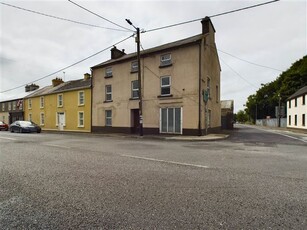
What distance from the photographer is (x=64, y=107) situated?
87.7ft

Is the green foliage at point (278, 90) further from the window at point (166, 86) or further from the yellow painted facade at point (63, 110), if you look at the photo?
the yellow painted facade at point (63, 110)

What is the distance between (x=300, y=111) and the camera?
102ft

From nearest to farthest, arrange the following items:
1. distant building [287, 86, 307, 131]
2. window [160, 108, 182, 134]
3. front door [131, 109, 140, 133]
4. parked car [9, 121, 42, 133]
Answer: window [160, 108, 182, 134], front door [131, 109, 140, 133], parked car [9, 121, 42, 133], distant building [287, 86, 307, 131]

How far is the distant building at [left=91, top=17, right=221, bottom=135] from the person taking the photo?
1641 centimetres

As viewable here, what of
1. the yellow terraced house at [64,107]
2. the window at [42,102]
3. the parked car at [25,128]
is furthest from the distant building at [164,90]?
the window at [42,102]

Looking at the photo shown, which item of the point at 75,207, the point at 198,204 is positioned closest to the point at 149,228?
the point at 198,204

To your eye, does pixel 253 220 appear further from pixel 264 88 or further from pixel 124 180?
pixel 264 88

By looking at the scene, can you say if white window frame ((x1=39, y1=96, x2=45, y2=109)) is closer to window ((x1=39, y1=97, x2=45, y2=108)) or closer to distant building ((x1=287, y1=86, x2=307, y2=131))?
window ((x1=39, y1=97, x2=45, y2=108))

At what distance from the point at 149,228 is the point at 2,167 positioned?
5600 millimetres

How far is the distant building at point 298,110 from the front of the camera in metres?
29.4

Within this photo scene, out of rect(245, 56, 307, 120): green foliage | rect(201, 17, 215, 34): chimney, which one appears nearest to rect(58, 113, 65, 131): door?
rect(201, 17, 215, 34): chimney

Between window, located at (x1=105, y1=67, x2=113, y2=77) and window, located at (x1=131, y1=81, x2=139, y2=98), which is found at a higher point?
window, located at (x1=105, y1=67, x2=113, y2=77)

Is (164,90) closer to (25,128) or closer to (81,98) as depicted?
(81,98)

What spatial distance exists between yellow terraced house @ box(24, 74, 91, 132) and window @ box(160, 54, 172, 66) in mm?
10064
